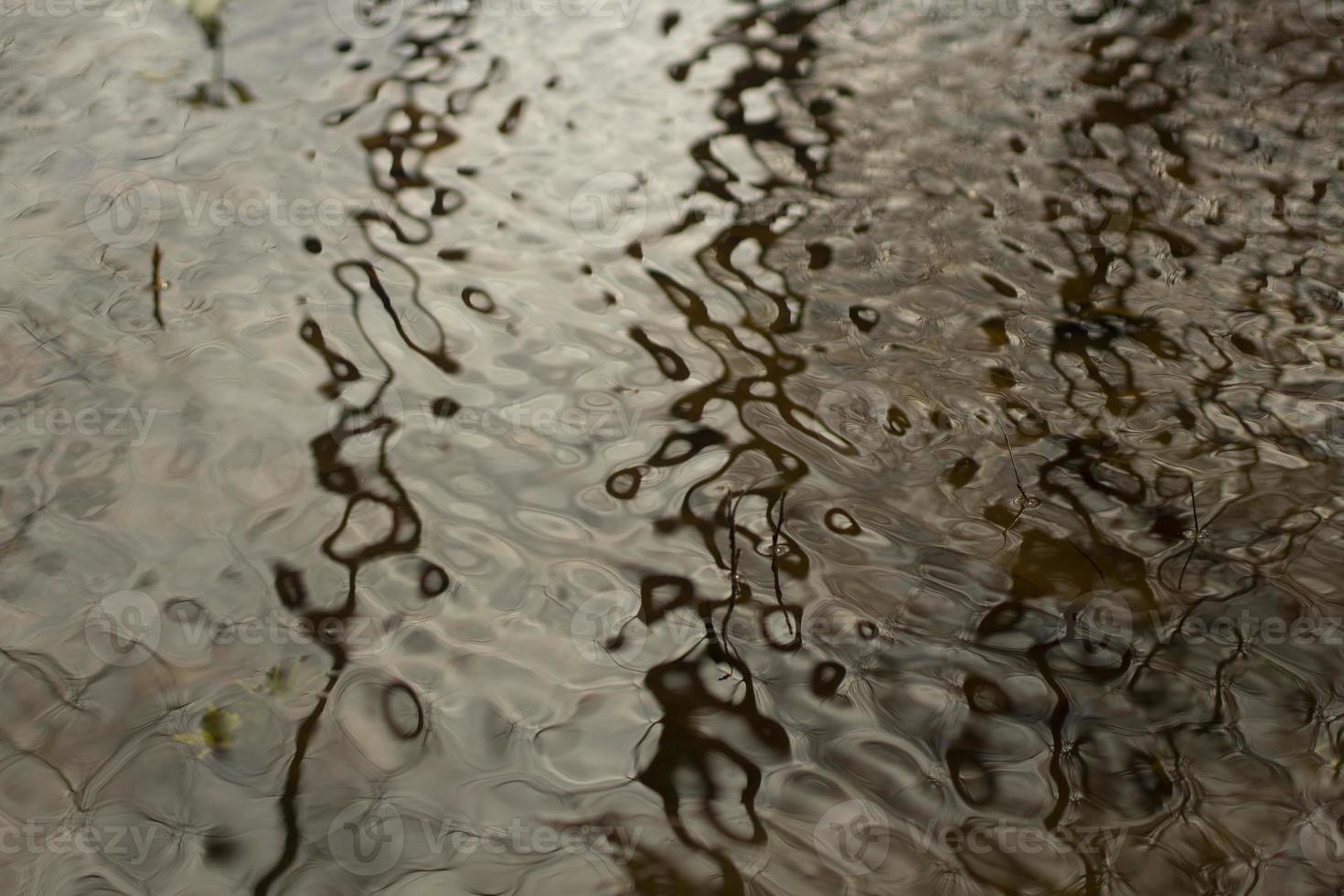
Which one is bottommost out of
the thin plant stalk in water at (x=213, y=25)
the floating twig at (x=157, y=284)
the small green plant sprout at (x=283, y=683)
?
the small green plant sprout at (x=283, y=683)

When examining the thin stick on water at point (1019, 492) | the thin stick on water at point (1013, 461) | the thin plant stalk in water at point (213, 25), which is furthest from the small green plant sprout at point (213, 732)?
the thin plant stalk in water at point (213, 25)

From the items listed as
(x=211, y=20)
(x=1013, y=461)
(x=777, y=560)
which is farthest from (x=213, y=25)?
(x=1013, y=461)

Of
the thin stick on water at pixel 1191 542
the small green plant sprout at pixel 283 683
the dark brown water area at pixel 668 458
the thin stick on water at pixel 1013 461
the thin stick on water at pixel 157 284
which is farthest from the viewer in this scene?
the thin stick on water at pixel 157 284

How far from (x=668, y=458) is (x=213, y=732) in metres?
0.89

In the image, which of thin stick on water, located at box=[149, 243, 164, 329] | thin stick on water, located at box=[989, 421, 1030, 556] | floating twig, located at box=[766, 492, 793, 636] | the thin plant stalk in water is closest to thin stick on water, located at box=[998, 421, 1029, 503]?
thin stick on water, located at box=[989, 421, 1030, 556]

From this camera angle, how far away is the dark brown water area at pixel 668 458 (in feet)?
4.99

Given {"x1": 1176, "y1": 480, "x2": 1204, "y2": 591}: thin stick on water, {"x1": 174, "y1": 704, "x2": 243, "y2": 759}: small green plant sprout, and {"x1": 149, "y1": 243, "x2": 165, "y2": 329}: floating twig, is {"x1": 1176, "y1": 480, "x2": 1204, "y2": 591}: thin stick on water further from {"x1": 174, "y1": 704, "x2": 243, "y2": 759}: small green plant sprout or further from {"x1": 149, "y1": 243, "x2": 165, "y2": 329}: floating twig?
{"x1": 149, "y1": 243, "x2": 165, "y2": 329}: floating twig

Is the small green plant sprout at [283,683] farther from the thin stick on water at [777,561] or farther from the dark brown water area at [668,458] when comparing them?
the thin stick on water at [777,561]

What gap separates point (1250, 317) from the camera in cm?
217

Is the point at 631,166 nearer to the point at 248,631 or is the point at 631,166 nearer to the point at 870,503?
the point at 870,503

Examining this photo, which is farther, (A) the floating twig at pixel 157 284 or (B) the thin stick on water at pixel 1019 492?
(A) the floating twig at pixel 157 284

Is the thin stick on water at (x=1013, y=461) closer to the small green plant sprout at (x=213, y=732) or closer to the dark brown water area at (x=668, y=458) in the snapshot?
the dark brown water area at (x=668, y=458)

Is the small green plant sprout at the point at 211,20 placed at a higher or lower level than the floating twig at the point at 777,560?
Answer: higher

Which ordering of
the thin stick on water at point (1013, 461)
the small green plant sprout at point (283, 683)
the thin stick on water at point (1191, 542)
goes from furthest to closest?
the thin stick on water at point (1013, 461) → the thin stick on water at point (1191, 542) → the small green plant sprout at point (283, 683)
